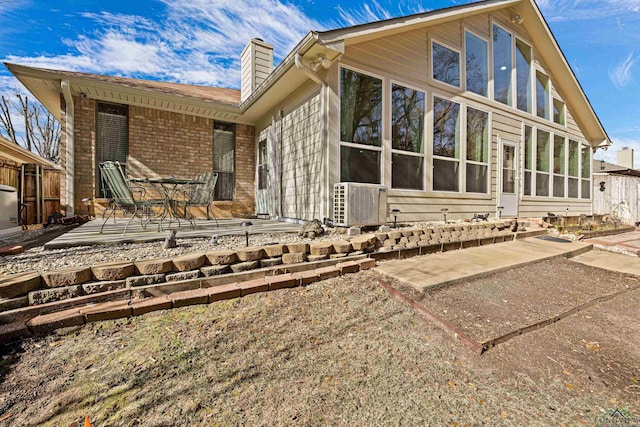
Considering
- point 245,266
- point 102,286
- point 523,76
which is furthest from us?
point 523,76

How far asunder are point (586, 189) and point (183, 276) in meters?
12.1

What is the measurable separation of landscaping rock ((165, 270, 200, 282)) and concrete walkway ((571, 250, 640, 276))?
A: 15.1ft

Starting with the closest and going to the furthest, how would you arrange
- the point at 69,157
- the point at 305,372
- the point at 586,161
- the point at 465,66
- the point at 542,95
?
the point at 305,372 < the point at 69,157 < the point at 465,66 < the point at 542,95 < the point at 586,161

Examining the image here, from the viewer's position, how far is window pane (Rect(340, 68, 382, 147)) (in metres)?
4.62

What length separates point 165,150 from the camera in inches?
249

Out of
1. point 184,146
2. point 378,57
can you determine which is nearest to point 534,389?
point 378,57

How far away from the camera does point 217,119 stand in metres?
6.95

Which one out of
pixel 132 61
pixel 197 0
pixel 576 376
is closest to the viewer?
pixel 576 376

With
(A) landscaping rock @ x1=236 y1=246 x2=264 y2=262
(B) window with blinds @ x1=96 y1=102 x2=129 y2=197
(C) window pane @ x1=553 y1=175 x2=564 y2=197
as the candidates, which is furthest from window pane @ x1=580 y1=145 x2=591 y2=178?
(B) window with blinds @ x1=96 y1=102 x2=129 y2=197

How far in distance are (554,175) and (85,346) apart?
10599 millimetres

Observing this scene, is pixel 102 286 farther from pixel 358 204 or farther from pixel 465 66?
pixel 465 66

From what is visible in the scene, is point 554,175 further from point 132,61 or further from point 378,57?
point 132,61

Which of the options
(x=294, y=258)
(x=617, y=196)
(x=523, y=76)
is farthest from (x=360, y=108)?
(x=617, y=196)

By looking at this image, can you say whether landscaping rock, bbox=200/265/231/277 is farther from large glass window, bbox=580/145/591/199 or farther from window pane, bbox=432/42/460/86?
large glass window, bbox=580/145/591/199
